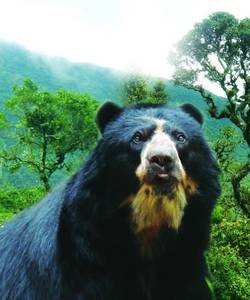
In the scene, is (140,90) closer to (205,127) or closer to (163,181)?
(205,127)

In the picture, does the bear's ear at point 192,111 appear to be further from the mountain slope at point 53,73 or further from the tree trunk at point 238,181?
the mountain slope at point 53,73

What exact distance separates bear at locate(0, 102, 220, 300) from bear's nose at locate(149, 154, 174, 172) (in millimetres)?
67

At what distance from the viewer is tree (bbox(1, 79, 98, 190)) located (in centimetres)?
3291

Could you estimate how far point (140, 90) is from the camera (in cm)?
2447

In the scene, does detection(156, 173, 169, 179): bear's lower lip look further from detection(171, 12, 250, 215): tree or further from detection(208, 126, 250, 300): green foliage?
detection(171, 12, 250, 215): tree

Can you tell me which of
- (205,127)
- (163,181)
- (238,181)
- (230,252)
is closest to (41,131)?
(238,181)

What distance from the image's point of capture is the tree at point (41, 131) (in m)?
32.9

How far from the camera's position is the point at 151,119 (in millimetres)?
4027

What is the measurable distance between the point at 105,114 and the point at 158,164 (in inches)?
33.8

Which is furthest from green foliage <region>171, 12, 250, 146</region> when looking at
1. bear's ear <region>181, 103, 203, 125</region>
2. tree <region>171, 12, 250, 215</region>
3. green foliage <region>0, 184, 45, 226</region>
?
bear's ear <region>181, 103, 203, 125</region>

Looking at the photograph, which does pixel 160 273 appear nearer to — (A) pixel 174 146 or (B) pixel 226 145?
(A) pixel 174 146

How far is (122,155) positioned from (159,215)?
0.43 meters

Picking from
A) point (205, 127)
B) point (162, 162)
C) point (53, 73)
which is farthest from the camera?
point (53, 73)

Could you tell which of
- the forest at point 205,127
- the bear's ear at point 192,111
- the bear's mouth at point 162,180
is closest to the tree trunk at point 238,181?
the forest at point 205,127
